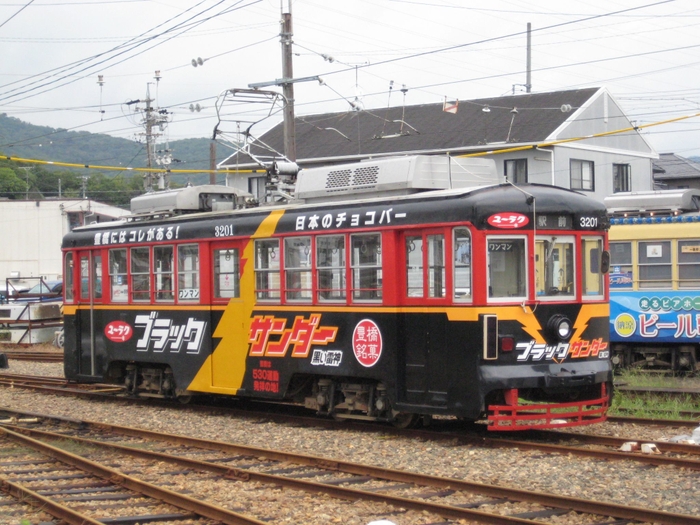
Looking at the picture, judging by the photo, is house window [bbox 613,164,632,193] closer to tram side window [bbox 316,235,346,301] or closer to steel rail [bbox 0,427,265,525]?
tram side window [bbox 316,235,346,301]

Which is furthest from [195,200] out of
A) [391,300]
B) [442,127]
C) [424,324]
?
[442,127]

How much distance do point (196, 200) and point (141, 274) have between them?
1460 millimetres

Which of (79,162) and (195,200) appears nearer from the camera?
(195,200)

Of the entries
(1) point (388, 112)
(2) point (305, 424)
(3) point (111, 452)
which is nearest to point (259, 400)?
(2) point (305, 424)

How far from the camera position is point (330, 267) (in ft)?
40.4

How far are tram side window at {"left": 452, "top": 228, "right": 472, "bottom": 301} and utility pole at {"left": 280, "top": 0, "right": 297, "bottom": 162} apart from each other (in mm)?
9960

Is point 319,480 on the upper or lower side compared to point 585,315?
lower

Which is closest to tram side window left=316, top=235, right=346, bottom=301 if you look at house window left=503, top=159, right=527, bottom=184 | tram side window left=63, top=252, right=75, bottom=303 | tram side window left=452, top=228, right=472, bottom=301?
tram side window left=452, top=228, right=472, bottom=301

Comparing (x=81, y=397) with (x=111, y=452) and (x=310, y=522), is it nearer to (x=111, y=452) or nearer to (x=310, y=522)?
(x=111, y=452)

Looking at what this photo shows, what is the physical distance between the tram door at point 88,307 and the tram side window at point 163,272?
65.6 inches

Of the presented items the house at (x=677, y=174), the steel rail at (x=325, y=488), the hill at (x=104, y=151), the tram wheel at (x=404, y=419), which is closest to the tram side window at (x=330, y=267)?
the tram wheel at (x=404, y=419)

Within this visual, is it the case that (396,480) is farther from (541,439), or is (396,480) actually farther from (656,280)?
(656,280)

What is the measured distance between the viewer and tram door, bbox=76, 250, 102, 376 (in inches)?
652

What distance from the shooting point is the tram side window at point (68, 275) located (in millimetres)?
17172
